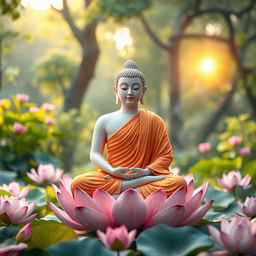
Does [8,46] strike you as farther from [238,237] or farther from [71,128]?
[238,237]

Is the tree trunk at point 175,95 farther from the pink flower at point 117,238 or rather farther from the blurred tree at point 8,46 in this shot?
the pink flower at point 117,238

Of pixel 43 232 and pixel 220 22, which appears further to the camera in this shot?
pixel 220 22

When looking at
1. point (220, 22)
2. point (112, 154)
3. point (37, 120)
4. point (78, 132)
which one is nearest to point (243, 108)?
point (220, 22)

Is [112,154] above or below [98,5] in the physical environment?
below

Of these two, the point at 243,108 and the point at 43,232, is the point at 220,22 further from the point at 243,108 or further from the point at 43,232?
the point at 43,232

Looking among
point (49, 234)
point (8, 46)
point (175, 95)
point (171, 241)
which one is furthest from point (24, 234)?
point (175, 95)

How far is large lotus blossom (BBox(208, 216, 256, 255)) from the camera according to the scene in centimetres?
134

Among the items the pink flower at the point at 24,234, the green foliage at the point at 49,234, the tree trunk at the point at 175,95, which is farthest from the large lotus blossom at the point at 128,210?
the tree trunk at the point at 175,95

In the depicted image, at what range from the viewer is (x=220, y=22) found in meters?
16.6

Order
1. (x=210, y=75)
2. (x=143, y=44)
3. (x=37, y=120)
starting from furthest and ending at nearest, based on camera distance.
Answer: (x=143, y=44)
(x=210, y=75)
(x=37, y=120)

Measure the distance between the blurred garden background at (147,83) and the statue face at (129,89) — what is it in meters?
0.59

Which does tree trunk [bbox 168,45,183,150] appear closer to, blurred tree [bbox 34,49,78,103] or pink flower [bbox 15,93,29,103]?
blurred tree [bbox 34,49,78,103]

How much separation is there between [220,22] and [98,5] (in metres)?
9.52

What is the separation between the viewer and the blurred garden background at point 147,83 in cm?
454
